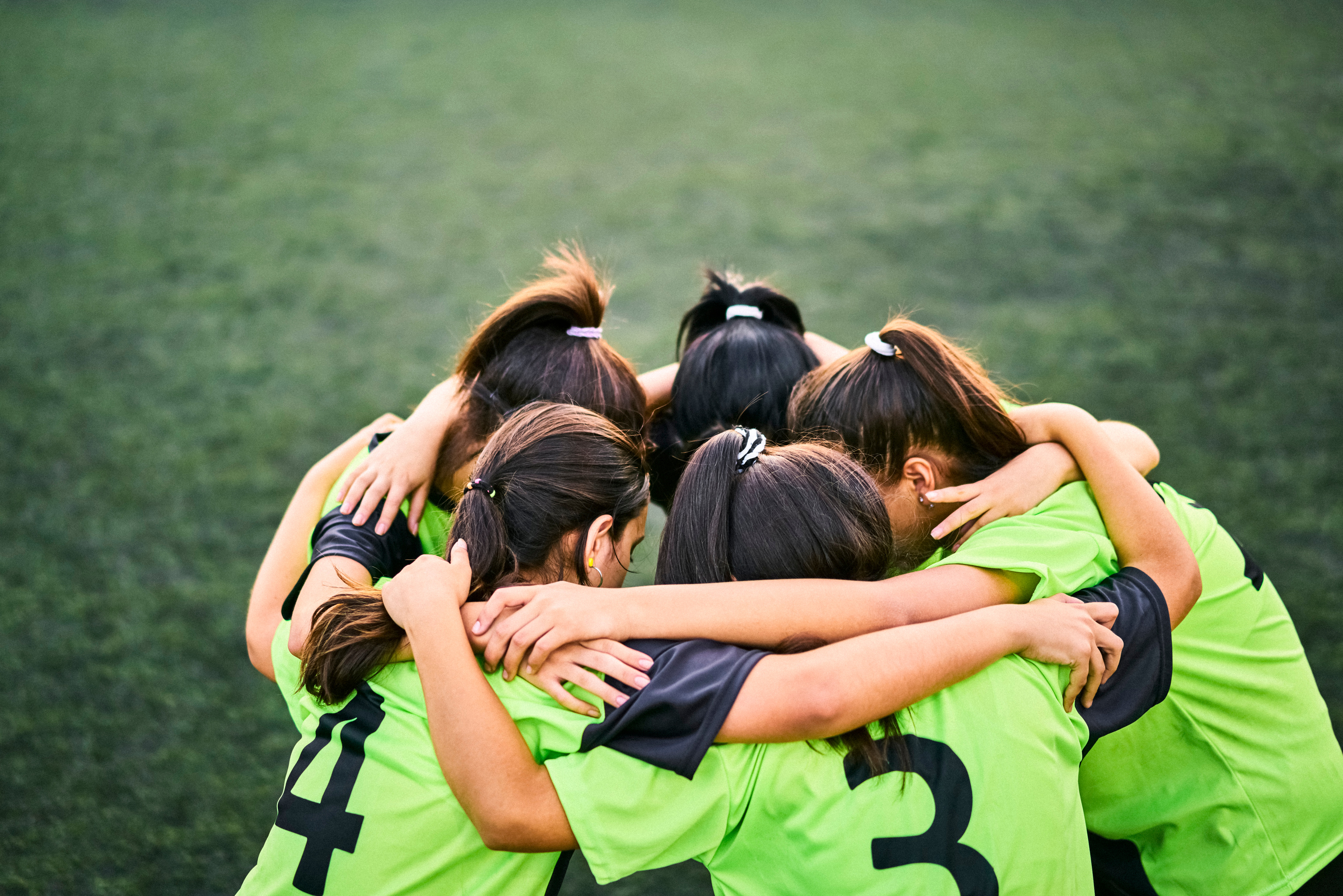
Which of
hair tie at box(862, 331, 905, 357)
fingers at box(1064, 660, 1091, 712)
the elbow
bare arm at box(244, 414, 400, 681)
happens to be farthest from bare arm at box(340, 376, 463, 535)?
fingers at box(1064, 660, 1091, 712)

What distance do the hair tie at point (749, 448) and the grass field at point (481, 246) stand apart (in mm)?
917

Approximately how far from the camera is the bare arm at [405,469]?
158 cm

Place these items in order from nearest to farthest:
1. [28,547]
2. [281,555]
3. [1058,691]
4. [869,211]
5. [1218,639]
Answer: [1058,691] → [1218,639] → [281,555] → [28,547] → [869,211]

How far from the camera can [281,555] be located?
168cm

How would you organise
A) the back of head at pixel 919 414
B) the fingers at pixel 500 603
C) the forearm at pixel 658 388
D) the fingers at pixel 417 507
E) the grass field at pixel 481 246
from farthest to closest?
the grass field at pixel 481 246
the forearm at pixel 658 388
the fingers at pixel 417 507
the back of head at pixel 919 414
the fingers at pixel 500 603

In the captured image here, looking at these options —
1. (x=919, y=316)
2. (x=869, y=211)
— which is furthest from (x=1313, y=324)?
(x=869, y=211)

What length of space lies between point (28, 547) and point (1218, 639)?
2.69 m

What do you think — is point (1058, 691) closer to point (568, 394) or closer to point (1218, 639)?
point (1218, 639)

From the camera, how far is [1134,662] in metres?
1.25

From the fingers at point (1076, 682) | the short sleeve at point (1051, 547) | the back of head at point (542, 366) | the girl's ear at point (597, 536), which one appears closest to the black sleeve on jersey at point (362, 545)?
the back of head at point (542, 366)

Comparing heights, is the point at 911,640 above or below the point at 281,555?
above

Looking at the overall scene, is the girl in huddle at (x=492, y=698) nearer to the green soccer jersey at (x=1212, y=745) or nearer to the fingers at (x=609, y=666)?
the fingers at (x=609, y=666)

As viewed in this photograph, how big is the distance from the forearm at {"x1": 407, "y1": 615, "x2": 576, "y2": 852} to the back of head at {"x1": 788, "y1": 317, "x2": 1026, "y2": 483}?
715mm

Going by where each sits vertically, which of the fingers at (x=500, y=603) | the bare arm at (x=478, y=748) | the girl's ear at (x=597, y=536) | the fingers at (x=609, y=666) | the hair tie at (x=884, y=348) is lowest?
the bare arm at (x=478, y=748)
